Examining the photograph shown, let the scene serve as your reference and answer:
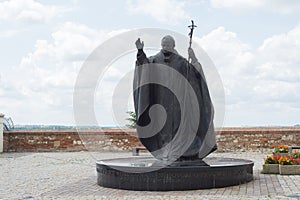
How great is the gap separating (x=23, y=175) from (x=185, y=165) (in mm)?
4897

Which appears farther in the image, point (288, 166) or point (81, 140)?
point (81, 140)

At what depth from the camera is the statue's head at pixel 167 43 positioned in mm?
9227

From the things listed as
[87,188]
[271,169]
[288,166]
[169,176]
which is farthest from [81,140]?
[169,176]

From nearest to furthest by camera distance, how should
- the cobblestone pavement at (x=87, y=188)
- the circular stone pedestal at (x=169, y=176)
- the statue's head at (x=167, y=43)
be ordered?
the cobblestone pavement at (x=87, y=188) < the circular stone pedestal at (x=169, y=176) < the statue's head at (x=167, y=43)

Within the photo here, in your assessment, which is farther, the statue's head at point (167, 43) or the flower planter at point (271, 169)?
the flower planter at point (271, 169)

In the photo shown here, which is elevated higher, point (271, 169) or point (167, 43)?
point (167, 43)

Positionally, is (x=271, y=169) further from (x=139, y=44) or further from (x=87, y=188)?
(x=139, y=44)

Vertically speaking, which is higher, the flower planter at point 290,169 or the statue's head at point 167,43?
the statue's head at point 167,43

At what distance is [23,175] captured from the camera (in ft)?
39.3

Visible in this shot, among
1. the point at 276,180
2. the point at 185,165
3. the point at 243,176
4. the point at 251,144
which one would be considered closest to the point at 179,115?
the point at 185,165

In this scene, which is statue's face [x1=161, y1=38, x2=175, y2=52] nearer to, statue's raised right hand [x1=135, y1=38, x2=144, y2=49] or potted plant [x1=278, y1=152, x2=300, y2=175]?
statue's raised right hand [x1=135, y1=38, x2=144, y2=49]

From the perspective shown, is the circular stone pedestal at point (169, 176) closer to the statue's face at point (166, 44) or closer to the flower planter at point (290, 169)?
the statue's face at point (166, 44)

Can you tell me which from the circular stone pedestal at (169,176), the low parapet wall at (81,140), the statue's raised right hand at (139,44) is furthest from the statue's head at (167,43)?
the low parapet wall at (81,140)

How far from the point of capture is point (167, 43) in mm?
9242
